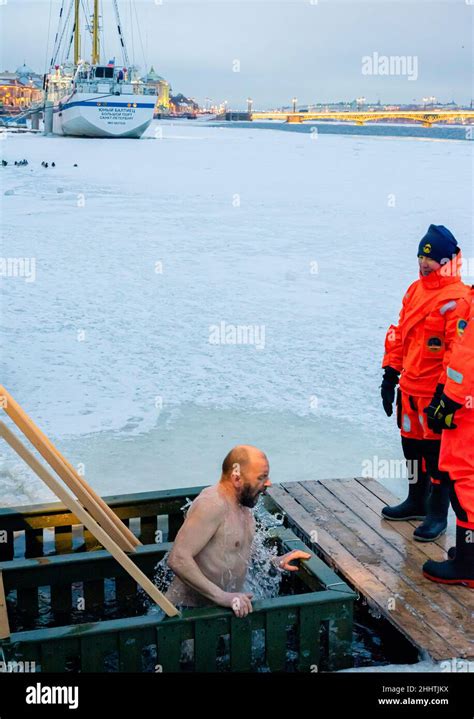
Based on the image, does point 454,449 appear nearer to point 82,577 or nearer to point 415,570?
point 415,570

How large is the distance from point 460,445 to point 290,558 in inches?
37.6

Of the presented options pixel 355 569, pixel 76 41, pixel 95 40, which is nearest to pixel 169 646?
pixel 355 569

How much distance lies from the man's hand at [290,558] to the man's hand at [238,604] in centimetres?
45

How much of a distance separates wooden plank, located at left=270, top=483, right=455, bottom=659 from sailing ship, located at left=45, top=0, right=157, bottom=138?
201ft

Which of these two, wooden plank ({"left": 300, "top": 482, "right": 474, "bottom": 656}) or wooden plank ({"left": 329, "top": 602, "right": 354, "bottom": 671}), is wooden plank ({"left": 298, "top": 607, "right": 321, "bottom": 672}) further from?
wooden plank ({"left": 300, "top": 482, "right": 474, "bottom": 656})

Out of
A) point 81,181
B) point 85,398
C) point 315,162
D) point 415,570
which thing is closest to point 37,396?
point 85,398

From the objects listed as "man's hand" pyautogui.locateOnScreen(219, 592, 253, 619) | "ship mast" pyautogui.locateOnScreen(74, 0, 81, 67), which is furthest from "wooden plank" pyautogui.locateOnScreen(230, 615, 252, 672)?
"ship mast" pyautogui.locateOnScreen(74, 0, 81, 67)

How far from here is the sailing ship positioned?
209 feet

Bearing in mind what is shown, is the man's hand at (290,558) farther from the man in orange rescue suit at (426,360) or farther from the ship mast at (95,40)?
the ship mast at (95,40)

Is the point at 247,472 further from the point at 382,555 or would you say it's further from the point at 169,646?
the point at 382,555

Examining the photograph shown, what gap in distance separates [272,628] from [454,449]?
1.20 m

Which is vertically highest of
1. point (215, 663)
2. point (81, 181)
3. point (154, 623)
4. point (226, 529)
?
point (81, 181)

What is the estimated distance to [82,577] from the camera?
443cm

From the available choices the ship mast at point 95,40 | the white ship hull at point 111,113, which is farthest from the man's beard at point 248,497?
the ship mast at point 95,40
